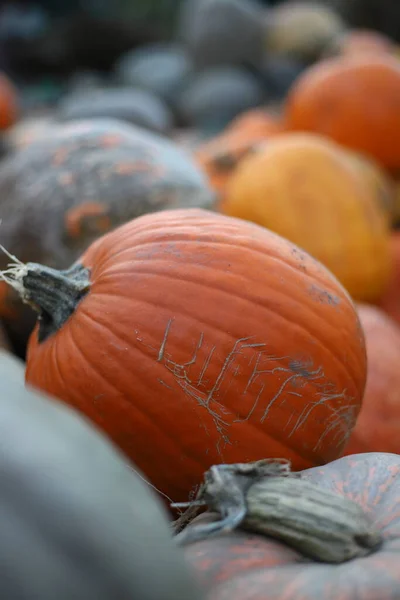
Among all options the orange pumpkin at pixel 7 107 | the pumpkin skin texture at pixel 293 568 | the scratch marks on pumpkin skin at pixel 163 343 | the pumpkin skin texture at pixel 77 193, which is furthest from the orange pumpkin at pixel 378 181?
the orange pumpkin at pixel 7 107

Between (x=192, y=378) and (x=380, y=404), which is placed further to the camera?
(x=380, y=404)

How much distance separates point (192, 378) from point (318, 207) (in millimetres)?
1361

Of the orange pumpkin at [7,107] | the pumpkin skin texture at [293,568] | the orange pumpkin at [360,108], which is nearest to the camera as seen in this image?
the pumpkin skin texture at [293,568]

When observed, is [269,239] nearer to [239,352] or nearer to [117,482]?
[239,352]

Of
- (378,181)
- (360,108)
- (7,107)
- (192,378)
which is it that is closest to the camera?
(192,378)

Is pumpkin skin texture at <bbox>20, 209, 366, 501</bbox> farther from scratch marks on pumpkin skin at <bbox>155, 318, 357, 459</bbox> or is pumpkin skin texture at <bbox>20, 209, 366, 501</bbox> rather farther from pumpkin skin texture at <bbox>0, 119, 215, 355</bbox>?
pumpkin skin texture at <bbox>0, 119, 215, 355</bbox>

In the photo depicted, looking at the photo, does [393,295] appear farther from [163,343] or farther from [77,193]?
[163,343]

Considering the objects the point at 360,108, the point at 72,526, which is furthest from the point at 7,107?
the point at 72,526

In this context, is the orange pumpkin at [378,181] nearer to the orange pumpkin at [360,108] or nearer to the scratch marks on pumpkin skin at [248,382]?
the orange pumpkin at [360,108]

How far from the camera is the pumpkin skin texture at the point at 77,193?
1859mm

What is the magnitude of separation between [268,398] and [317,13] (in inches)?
292

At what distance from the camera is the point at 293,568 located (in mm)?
821

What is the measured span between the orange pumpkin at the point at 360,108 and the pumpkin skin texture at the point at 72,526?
3078mm

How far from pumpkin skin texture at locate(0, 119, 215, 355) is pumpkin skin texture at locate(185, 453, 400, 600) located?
3.55ft
